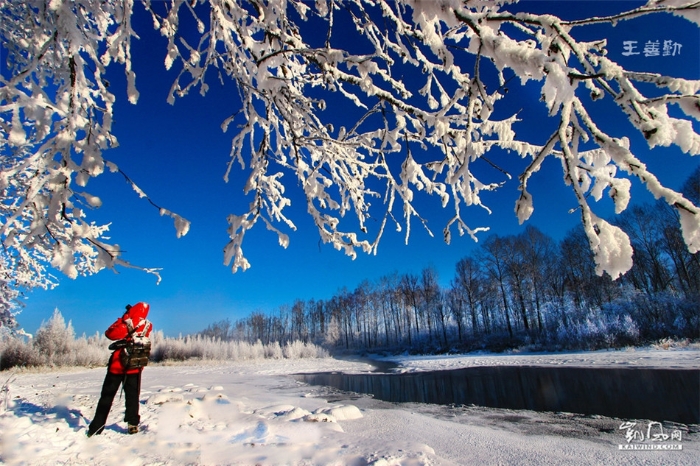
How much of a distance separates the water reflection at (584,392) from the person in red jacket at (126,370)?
16.9 feet

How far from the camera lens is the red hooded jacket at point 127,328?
333cm

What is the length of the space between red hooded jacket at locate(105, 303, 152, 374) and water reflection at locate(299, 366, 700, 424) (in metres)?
5.27

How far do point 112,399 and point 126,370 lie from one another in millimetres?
354

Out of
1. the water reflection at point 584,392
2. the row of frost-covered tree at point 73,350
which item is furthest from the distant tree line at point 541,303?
the row of frost-covered tree at point 73,350

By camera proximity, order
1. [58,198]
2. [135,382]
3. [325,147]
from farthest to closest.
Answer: [135,382] < [325,147] < [58,198]

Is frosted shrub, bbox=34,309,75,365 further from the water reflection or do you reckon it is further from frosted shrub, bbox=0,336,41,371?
the water reflection

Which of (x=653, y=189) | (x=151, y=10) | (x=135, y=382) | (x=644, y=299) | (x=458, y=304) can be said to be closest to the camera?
(x=653, y=189)

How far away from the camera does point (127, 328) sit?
3.51 m

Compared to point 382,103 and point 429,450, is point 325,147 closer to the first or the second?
point 382,103

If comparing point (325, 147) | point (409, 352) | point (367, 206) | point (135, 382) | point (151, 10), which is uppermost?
point (151, 10)

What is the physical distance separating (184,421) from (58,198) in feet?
10.0

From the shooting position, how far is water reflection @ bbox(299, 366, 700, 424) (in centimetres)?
515

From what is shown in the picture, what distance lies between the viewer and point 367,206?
9.52 feet

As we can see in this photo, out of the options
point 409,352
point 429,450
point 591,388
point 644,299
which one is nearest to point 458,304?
point 409,352
